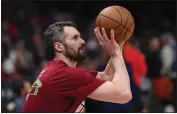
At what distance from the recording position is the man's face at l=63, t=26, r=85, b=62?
539cm

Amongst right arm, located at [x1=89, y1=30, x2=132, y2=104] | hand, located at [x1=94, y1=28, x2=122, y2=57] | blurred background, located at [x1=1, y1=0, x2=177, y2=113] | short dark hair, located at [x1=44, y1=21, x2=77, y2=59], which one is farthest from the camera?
blurred background, located at [x1=1, y1=0, x2=177, y2=113]

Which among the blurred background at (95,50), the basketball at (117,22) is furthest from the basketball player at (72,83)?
the blurred background at (95,50)

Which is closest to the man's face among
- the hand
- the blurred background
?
the hand

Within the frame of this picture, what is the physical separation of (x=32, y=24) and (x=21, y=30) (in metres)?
0.66

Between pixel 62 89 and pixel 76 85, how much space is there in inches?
5.9

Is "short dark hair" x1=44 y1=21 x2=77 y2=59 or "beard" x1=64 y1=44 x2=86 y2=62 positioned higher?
"short dark hair" x1=44 y1=21 x2=77 y2=59

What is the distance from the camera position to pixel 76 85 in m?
5.15

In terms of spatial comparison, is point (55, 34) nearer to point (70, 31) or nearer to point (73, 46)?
point (70, 31)

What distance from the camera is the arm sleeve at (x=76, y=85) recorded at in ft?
16.8

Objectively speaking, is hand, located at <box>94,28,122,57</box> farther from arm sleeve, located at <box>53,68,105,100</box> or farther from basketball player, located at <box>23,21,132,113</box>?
arm sleeve, located at <box>53,68,105,100</box>

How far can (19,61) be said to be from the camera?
1343 cm

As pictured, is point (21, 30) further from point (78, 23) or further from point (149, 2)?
point (149, 2)

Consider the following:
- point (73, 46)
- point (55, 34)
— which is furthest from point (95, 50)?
point (73, 46)

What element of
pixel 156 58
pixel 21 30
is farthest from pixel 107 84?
pixel 21 30
